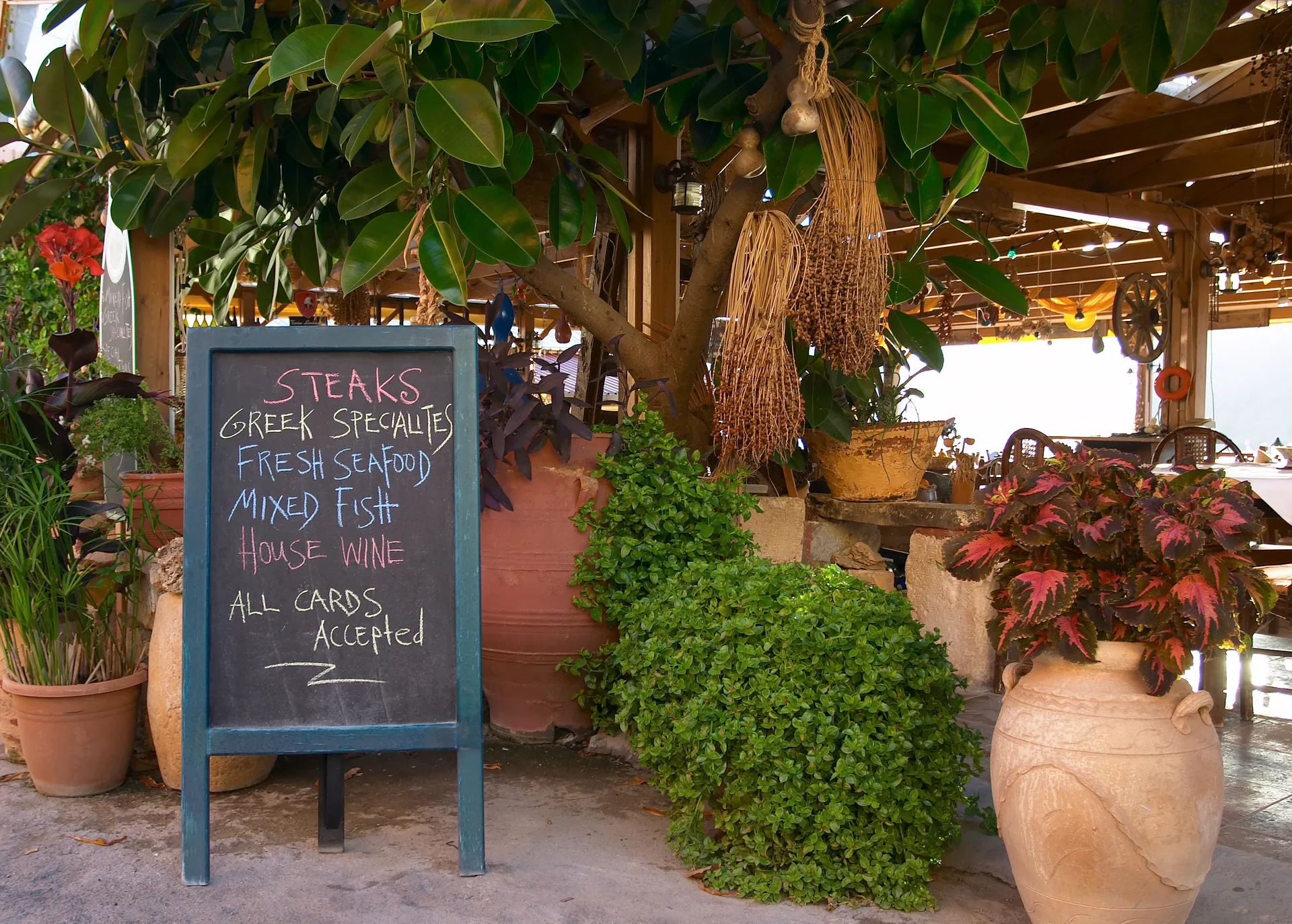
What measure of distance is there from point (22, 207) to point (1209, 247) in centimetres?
817

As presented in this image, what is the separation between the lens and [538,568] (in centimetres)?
285

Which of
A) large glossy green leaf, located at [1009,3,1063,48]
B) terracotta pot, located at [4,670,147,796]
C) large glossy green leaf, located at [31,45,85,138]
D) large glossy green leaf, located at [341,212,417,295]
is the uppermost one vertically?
large glossy green leaf, located at [1009,3,1063,48]

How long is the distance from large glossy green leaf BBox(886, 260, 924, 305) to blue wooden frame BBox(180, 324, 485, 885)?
5.16ft

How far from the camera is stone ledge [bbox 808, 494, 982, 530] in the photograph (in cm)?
372

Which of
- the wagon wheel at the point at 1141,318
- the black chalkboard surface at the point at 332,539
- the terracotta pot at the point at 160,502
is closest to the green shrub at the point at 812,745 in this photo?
the black chalkboard surface at the point at 332,539

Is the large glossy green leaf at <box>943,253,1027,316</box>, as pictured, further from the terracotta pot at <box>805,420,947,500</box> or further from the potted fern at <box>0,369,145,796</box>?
the potted fern at <box>0,369,145,796</box>

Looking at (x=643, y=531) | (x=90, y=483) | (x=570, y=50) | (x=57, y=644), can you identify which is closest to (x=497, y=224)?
(x=570, y=50)

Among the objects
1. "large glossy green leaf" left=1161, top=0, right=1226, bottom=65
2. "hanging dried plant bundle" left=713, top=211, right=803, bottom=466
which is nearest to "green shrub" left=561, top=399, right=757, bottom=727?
Answer: "hanging dried plant bundle" left=713, top=211, right=803, bottom=466

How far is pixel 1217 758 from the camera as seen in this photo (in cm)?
177

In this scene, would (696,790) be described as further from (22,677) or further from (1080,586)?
(22,677)

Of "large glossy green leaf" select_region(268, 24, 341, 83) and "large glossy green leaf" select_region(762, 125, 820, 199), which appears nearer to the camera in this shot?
"large glossy green leaf" select_region(268, 24, 341, 83)

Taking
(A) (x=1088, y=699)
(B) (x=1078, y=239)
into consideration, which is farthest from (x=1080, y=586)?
(B) (x=1078, y=239)

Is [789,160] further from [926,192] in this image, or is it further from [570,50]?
[570,50]

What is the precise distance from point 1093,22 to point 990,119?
1.14 feet
